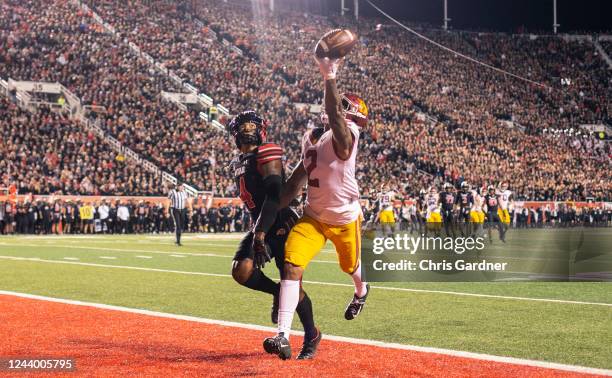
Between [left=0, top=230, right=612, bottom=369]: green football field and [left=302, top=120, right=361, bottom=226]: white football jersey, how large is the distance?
1516mm

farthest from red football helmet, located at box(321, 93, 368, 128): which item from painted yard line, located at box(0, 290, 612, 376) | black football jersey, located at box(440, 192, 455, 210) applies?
black football jersey, located at box(440, 192, 455, 210)

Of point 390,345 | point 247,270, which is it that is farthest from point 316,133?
point 390,345

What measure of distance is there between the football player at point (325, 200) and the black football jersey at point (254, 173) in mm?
218

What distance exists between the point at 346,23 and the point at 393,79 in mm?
7228

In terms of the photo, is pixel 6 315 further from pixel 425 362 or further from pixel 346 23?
pixel 346 23

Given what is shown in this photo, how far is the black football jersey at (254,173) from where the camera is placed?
5.93 m

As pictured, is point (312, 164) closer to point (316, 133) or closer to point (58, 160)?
point (316, 133)

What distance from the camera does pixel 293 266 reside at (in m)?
5.66

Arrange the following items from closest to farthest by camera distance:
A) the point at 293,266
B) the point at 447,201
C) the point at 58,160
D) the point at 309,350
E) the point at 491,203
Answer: the point at 293,266
the point at 309,350
the point at 491,203
the point at 447,201
the point at 58,160

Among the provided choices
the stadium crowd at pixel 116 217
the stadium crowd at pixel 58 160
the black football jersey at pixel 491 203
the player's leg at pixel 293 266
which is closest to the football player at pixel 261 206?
the player's leg at pixel 293 266

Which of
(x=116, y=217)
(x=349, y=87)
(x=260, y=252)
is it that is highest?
(x=349, y=87)

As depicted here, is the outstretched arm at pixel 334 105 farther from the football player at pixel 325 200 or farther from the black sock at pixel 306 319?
the black sock at pixel 306 319

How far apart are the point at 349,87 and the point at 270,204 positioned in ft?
136

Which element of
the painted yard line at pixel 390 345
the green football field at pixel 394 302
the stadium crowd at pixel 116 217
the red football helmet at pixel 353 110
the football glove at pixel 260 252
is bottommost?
the stadium crowd at pixel 116 217
